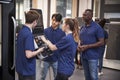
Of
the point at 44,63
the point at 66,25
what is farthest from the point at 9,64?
the point at 44,63

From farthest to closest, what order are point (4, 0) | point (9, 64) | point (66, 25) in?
point (66, 25) → point (9, 64) → point (4, 0)

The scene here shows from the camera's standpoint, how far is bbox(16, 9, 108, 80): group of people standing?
9.52 feet

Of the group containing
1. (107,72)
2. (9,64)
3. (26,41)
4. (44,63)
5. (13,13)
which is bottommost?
(107,72)

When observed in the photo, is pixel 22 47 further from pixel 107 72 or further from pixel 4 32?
pixel 107 72

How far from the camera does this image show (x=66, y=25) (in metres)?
3.47

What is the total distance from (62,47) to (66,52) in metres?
0.09

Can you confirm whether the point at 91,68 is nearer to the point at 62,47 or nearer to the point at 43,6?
the point at 62,47

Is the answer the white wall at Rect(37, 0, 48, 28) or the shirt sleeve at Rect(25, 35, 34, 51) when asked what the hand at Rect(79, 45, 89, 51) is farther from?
the white wall at Rect(37, 0, 48, 28)

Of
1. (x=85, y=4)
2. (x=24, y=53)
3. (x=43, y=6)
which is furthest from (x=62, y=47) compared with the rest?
(x=85, y=4)

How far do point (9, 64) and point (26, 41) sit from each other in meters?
0.35

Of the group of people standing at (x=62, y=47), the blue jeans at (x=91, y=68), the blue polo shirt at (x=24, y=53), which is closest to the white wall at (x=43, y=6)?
the group of people standing at (x=62, y=47)

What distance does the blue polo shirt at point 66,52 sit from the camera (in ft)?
10.8

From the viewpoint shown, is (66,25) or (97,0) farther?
(97,0)

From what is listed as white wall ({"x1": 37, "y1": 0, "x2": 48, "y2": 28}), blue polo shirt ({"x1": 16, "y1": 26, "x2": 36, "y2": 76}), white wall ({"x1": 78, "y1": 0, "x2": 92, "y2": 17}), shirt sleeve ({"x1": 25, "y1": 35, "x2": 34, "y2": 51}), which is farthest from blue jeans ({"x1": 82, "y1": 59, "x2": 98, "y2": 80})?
white wall ({"x1": 78, "y1": 0, "x2": 92, "y2": 17})
